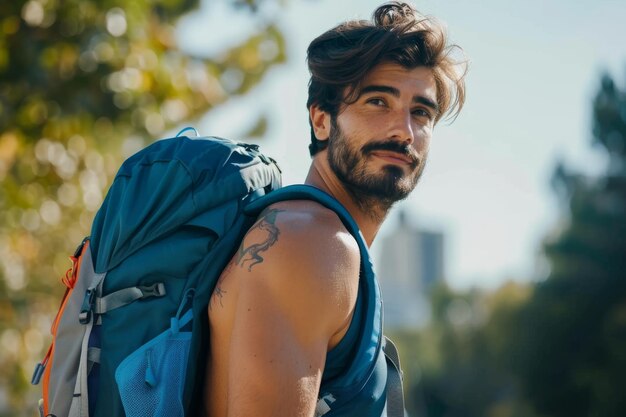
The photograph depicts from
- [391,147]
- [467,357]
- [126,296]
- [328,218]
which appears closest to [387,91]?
[391,147]

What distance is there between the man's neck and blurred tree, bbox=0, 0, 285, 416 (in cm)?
370

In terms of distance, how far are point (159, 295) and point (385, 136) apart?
31.1 inches

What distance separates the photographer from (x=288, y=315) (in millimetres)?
2465

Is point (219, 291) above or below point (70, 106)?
below

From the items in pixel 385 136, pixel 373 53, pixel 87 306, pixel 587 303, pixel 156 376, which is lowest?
pixel 587 303

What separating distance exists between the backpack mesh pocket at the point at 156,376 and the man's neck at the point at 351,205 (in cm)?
69

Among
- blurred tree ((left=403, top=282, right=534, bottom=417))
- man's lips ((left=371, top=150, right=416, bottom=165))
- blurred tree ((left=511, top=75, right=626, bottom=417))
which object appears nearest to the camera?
man's lips ((left=371, top=150, right=416, bottom=165))

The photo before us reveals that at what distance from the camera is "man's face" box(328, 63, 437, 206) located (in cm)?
298

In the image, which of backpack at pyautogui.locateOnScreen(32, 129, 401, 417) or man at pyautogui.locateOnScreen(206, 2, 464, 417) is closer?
man at pyautogui.locateOnScreen(206, 2, 464, 417)

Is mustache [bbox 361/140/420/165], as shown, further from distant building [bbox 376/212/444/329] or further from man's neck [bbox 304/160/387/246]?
distant building [bbox 376/212/444/329]

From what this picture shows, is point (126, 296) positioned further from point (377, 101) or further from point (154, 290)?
point (377, 101)

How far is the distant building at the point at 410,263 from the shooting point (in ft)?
568

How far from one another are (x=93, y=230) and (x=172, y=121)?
4912 millimetres

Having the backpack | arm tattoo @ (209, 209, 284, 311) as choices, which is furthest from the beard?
arm tattoo @ (209, 209, 284, 311)
